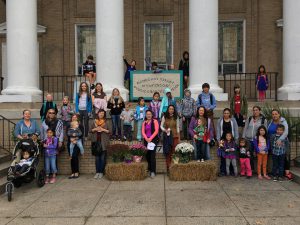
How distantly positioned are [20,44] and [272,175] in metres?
8.85

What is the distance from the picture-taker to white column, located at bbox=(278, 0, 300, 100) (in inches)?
508

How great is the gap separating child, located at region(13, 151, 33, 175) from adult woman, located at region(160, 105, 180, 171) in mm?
3372

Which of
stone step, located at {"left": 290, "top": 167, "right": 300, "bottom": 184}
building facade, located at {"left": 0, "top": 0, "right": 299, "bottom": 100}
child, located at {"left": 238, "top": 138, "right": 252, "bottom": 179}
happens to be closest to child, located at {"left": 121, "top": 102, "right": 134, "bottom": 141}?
child, located at {"left": 238, "top": 138, "right": 252, "bottom": 179}

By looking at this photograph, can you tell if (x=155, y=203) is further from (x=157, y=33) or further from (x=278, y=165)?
(x=157, y=33)

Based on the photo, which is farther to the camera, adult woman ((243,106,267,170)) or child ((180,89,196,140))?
child ((180,89,196,140))

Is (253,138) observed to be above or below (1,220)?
above

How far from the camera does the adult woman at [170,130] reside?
10047mm

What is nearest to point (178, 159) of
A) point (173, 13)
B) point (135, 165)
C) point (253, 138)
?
point (135, 165)

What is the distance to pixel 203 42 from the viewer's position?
12.3 meters

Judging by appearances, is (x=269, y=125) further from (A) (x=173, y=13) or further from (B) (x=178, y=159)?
(A) (x=173, y=13)

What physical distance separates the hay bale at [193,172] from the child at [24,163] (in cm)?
336

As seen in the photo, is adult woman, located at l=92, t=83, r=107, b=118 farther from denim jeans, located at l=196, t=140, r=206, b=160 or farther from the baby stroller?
denim jeans, located at l=196, t=140, r=206, b=160

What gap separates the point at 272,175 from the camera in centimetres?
979

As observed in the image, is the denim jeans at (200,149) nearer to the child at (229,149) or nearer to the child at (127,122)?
the child at (229,149)
